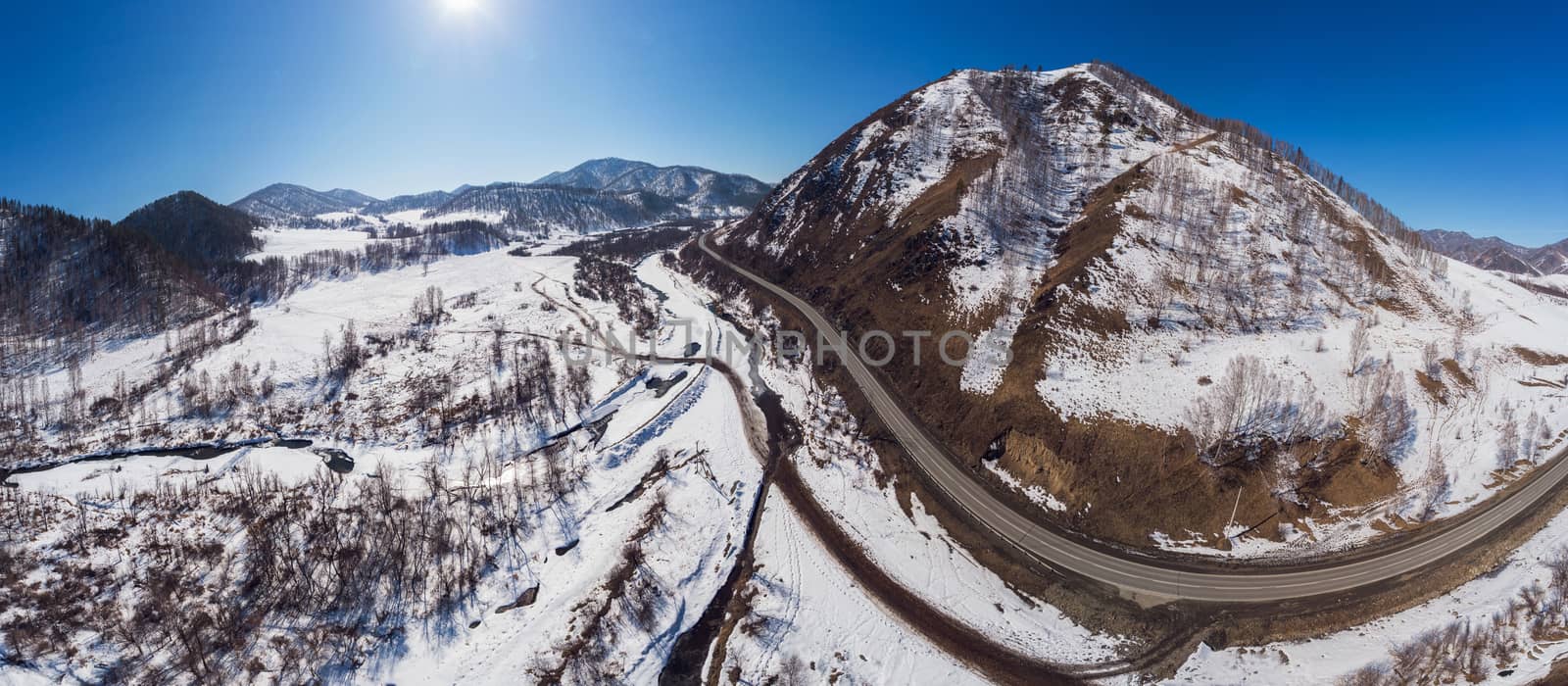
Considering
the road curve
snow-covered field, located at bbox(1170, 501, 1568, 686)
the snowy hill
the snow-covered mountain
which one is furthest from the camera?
the snowy hill

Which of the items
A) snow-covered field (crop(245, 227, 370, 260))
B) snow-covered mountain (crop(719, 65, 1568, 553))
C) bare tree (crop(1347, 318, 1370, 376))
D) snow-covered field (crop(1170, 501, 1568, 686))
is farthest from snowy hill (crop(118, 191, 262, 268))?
bare tree (crop(1347, 318, 1370, 376))

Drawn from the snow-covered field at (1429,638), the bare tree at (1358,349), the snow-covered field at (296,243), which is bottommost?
the snow-covered field at (1429,638)

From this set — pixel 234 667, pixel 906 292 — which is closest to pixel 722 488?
pixel 234 667

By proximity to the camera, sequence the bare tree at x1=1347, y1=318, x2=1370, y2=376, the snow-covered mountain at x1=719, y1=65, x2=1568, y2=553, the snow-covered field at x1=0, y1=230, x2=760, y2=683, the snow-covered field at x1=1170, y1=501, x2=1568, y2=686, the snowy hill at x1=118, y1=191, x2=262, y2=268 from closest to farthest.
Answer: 1. the snow-covered field at x1=1170, y1=501, x2=1568, y2=686
2. the snow-covered field at x1=0, y1=230, x2=760, y2=683
3. the snow-covered mountain at x1=719, y1=65, x2=1568, y2=553
4. the bare tree at x1=1347, y1=318, x2=1370, y2=376
5. the snowy hill at x1=118, y1=191, x2=262, y2=268

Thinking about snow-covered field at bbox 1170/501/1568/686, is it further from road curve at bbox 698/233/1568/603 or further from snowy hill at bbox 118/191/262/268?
snowy hill at bbox 118/191/262/268

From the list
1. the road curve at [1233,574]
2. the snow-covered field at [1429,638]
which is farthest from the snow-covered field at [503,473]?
the snow-covered field at [1429,638]

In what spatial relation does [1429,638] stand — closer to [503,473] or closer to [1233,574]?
[1233,574]

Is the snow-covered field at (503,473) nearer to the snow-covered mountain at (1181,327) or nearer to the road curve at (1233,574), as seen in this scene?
the road curve at (1233,574)

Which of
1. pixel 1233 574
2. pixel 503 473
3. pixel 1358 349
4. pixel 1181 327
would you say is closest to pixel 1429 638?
pixel 1233 574

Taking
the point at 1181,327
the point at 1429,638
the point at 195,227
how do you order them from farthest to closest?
the point at 195,227
the point at 1181,327
the point at 1429,638

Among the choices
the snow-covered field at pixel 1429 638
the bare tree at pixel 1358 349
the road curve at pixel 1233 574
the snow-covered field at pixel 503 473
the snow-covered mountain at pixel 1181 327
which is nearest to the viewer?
the snow-covered field at pixel 1429 638
